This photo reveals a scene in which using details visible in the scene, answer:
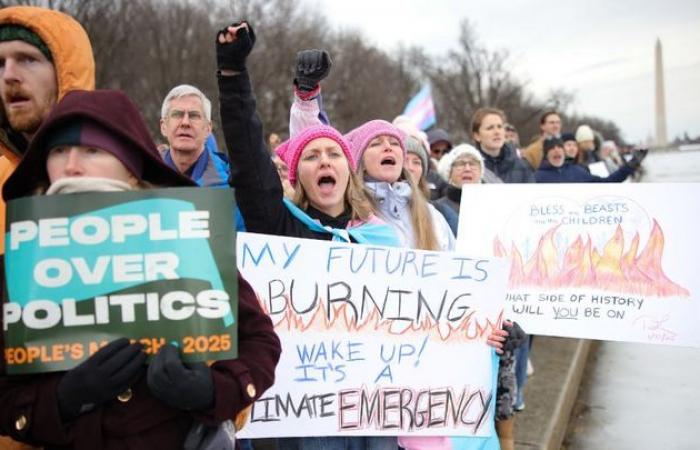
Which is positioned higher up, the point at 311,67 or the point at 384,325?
the point at 311,67

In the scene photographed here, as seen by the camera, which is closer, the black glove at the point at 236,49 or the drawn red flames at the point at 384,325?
the black glove at the point at 236,49

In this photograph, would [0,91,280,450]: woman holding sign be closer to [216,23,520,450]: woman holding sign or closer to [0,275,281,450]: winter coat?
[0,275,281,450]: winter coat

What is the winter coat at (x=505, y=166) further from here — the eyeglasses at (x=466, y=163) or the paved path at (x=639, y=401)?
the paved path at (x=639, y=401)

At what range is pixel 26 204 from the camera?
1585 mm

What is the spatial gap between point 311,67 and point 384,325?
1260mm

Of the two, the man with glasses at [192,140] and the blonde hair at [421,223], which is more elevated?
the man with glasses at [192,140]

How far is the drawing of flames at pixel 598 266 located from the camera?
3146mm

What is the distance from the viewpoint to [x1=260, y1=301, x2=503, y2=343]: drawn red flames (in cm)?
261

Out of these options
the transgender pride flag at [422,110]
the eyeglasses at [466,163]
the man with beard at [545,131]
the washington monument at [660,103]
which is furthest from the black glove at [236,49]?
the washington monument at [660,103]

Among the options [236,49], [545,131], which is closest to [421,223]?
[236,49]

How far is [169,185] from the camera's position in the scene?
1.79 metres

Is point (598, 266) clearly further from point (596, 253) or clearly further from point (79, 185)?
point (79, 185)

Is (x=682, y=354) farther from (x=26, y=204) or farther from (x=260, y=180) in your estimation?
(x=26, y=204)

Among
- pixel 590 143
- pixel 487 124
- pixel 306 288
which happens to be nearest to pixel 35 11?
pixel 306 288
